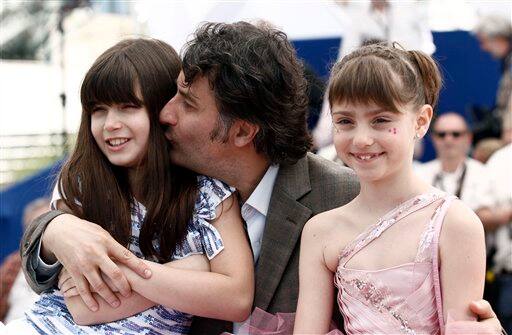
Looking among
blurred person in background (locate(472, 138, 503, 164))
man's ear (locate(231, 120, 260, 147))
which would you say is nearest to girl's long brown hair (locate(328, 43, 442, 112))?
man's ear (locate(231, 120, 260, 147))

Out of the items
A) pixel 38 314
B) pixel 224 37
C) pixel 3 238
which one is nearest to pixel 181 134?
pixel 224 37

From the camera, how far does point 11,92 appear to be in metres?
5.82

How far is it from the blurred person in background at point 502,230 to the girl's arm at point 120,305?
2.27m

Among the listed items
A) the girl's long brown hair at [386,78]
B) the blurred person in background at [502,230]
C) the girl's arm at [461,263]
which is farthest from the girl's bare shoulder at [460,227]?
the blurred person in background at [502,230]

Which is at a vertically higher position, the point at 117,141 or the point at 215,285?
the point at 117,141

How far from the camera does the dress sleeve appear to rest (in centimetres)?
182

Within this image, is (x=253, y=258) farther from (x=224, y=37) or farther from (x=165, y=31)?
(x=165, y=31)

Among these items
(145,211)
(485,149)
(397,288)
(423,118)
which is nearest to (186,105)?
(145,211)

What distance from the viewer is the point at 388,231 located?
5.19ft

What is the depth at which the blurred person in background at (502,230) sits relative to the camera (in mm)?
3641

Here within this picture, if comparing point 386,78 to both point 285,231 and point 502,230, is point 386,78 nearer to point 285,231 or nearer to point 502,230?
point 285,231

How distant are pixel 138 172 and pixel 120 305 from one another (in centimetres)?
34

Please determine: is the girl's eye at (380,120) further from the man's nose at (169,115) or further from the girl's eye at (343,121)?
the man's nose at (169,115)

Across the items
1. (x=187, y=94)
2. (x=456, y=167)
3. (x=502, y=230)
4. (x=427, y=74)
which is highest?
(x=427, y=74)
